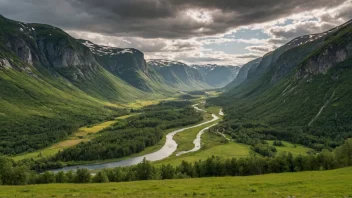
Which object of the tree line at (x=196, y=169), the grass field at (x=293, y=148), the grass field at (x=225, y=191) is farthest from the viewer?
the grass field at (x=293, y=148)

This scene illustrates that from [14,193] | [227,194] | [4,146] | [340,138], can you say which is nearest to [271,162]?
[227,194]

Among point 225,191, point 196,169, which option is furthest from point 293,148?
point 225,191

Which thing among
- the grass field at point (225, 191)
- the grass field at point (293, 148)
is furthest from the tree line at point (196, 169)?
the grass field at point (293, 148)

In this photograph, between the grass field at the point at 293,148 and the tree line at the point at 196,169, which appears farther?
the grass field at the point at 293,148

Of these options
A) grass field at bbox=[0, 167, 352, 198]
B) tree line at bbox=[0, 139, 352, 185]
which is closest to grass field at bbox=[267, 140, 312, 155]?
tree line at bbox=[0, 139, 352, 185]

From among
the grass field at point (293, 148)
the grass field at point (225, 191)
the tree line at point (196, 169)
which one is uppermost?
the grass field at point (225, 191)

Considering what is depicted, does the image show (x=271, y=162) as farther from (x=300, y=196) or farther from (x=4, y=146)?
(x=4, y=146)

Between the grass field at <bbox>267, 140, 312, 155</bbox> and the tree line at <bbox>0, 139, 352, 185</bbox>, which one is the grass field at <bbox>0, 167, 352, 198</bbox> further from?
the grass field at <bbox>267, 140, 312, 155</bbox>

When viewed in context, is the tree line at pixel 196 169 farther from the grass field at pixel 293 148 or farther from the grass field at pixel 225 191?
the grass field at pixel 293 148

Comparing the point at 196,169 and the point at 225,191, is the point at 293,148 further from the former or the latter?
the point at 225,191
